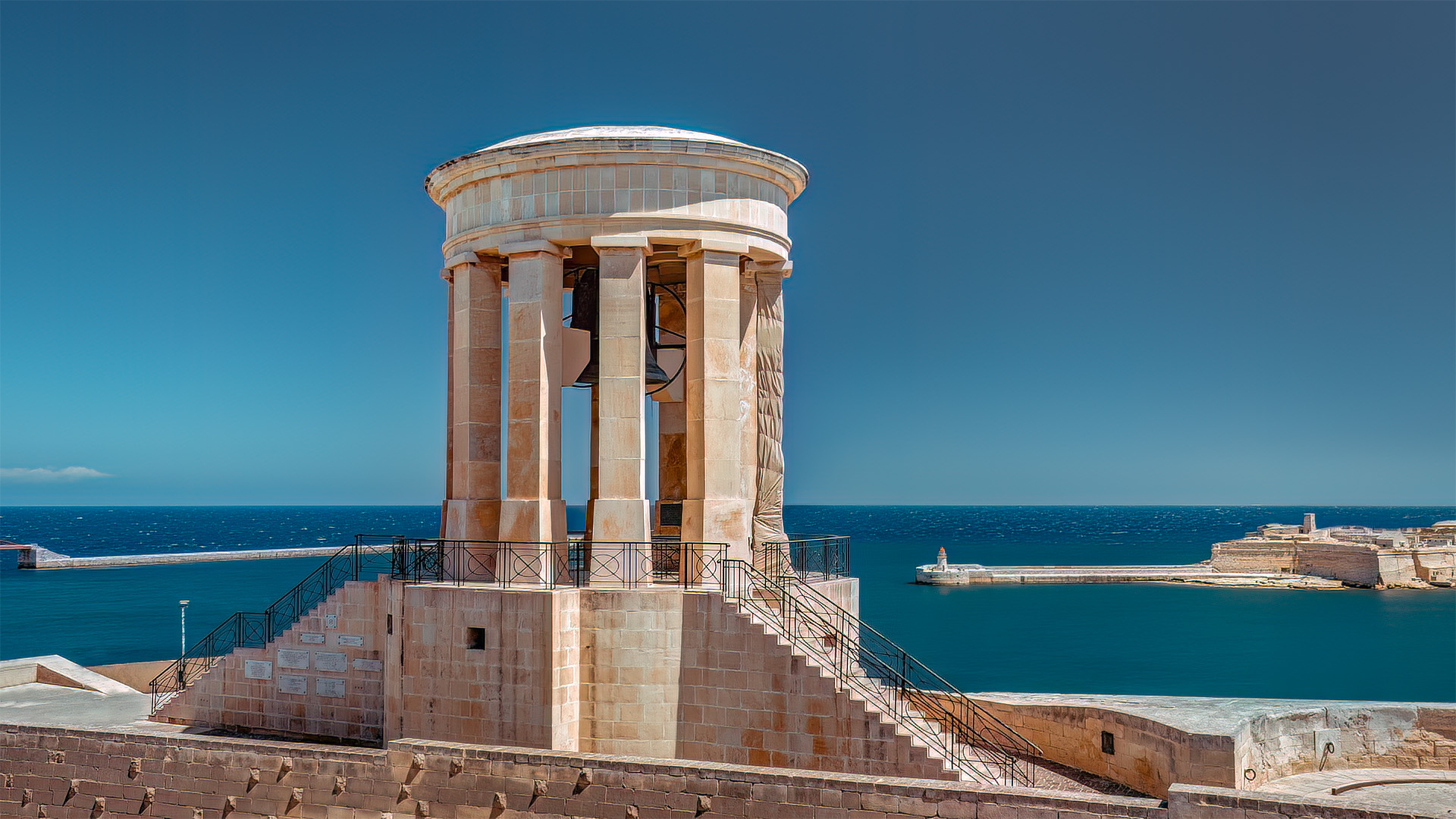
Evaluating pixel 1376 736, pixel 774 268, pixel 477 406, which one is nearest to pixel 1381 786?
Answer: pixel 1376 736

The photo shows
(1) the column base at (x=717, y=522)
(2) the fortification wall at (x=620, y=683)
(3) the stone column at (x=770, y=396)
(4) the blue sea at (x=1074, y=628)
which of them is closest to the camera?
(2) the fortification wall at (x=620, y=683)

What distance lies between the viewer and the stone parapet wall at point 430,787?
39.8 ft

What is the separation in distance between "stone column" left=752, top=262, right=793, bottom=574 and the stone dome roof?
265 centimetres

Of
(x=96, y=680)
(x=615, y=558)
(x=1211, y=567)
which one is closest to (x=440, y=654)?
(x=615, y=558)

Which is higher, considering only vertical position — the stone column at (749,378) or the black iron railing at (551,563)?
the stone column at (749,378)

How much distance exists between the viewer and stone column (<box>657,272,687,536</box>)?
20.8 meters

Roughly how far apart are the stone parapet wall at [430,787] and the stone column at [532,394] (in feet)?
10.9

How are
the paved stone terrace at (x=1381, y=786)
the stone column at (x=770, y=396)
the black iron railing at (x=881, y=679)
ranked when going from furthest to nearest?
1. the stone column at (x=770, y=396)
2. the paved stone terrace at (x=1381, y=786)
3. the black iron railing at (x=881, y=679)

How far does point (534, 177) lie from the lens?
55.2ft

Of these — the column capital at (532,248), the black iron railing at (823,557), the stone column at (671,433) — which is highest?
the column capital at (532,248)

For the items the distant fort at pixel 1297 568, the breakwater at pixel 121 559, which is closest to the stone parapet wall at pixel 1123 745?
the distant fort at pixel 1297 568

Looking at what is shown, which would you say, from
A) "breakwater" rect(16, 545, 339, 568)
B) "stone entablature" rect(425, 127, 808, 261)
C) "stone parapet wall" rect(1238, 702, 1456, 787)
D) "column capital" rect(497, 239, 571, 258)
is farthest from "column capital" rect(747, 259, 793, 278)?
"breakwater" rect(16, 545, 339, 568)

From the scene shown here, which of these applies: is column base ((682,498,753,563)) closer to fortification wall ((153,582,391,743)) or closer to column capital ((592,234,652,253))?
column capital ((592,234,652,253))

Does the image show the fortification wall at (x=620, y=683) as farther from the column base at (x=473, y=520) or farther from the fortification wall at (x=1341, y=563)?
the fortification wall at (x=1341, y=563)
